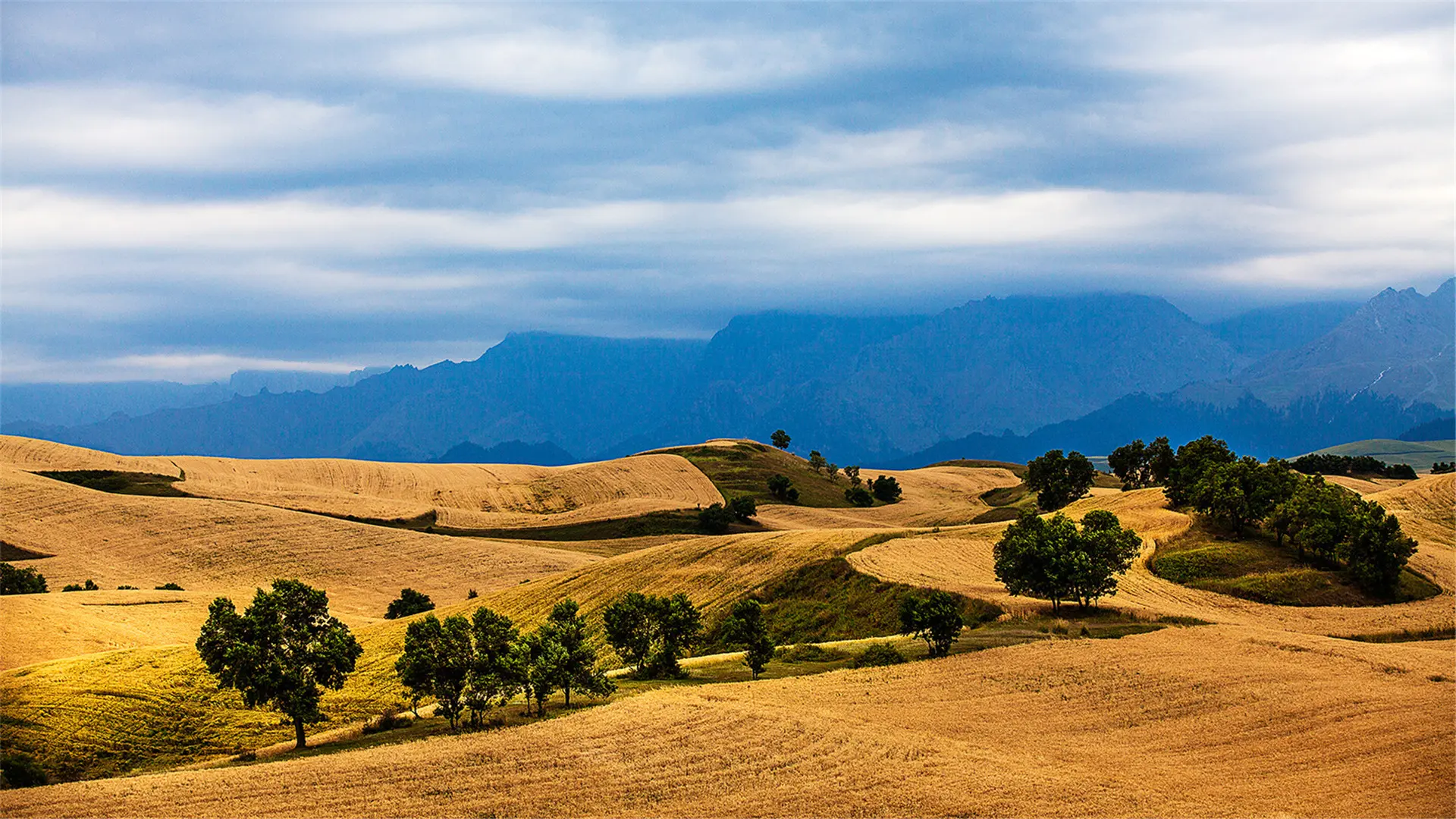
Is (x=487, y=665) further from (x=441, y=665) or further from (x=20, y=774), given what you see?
(x=20, y=774)

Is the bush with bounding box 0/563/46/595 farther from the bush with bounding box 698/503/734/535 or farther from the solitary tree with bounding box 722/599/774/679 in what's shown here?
the bush with bounding box 698/503/734/535

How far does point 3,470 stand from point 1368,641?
181423 millimetres

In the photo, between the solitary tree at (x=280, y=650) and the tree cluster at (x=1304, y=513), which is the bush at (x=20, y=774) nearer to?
the solitary tree at (x=280, y=650)

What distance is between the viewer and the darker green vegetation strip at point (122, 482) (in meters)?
174

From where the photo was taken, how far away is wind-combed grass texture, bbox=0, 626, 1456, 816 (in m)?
43.2

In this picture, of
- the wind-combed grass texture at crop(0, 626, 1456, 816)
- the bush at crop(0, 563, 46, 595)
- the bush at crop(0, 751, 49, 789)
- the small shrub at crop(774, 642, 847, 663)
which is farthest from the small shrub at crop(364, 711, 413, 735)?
the bush at crop(0, 563, 46, 595)

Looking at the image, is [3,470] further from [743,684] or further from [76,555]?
[743,684]

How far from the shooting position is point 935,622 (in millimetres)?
70312

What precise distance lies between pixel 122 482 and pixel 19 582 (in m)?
72.4

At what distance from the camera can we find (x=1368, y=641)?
75812mm

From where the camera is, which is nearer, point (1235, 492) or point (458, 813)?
point (458, 813)

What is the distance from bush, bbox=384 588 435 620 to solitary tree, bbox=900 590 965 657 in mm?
61541

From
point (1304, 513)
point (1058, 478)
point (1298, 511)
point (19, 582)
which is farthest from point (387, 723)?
point (1058, 478)

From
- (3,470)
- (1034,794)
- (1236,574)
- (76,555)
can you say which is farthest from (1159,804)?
(3,470)
